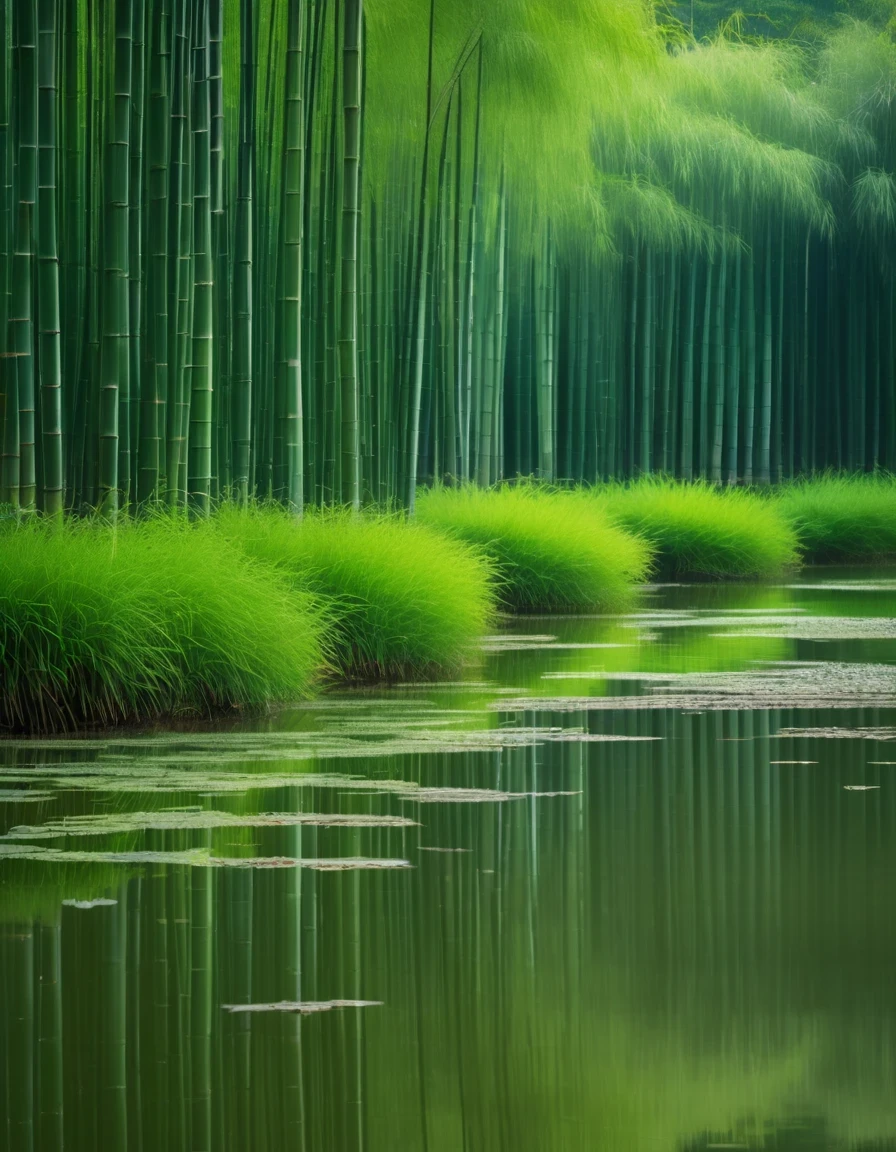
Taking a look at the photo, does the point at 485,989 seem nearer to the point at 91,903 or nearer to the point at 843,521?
the point at 91,903

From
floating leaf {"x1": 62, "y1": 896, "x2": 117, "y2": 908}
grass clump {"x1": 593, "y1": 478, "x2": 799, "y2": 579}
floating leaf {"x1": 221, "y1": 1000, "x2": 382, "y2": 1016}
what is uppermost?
grass clump {"x1": 593, "y1": 478, "x2": 799, "y2": 579}

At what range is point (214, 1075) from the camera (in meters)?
2.21

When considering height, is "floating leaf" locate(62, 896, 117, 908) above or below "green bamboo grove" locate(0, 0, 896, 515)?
below

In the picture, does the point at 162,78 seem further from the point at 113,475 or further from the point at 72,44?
the point at 113,475

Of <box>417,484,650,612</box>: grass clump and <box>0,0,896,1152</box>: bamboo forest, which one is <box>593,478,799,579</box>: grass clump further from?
<box>417,484,650,612</box>: grass clump

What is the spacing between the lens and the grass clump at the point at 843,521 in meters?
15.8

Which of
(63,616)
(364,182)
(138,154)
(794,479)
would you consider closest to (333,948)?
(63,616)

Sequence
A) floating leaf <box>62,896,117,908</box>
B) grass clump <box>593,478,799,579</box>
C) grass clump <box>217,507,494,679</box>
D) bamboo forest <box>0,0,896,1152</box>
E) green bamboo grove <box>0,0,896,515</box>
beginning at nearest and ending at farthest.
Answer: bamboo forest <box>0,0,896,1152</box> → floating leaf <box>62,896,117,908</box> → green bamboo grove <box>0,0,896,515</box> → grass clump <box>217,507,494,679</box> → grass clump <box>593,478,799,579</box>

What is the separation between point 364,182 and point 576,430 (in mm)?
7251

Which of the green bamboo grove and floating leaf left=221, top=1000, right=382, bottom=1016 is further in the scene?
the green bamboo grove

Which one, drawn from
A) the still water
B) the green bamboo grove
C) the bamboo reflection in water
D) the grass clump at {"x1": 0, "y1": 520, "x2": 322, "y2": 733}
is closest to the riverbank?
the grass clump at {"x1": 0, "y1": 520, "x2": 322, "y2": 733}

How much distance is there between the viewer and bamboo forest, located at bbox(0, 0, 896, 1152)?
2.31 meters

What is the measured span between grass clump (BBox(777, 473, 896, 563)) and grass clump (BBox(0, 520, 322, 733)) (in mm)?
10303

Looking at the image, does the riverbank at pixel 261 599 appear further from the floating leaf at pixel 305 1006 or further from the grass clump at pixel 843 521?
the grass clump at pixel 843 521
